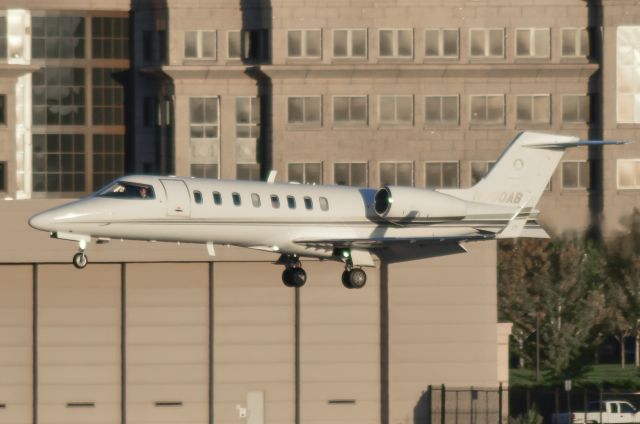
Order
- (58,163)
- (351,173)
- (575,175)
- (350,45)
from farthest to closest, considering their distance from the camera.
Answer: (58,163) → (575,175) → (351,173) → (350,45)

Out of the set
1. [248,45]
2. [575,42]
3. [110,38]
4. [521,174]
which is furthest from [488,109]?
[521,174]

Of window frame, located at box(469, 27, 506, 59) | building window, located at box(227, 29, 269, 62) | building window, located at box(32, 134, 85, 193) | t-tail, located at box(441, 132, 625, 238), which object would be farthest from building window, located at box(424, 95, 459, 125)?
t-tail, located at box(441, 132, 625, 238)

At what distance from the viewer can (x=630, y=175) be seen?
124562mm

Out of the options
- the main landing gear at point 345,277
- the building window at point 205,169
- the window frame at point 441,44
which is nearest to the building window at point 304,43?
the window frame at point 441,44

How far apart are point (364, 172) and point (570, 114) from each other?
13.2m

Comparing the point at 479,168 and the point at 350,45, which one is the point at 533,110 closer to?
the point at 479,168

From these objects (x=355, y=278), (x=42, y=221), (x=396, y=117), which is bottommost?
(x=355, y=278)

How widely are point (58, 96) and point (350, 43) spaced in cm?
2078

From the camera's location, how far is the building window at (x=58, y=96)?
427 ft

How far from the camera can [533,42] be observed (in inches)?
4855

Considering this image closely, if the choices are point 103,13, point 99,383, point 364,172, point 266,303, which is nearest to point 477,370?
point 266,303

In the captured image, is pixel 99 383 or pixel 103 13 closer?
pixel 99 383

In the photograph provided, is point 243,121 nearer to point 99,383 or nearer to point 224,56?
point 224,56

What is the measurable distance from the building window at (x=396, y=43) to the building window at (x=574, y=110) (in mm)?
10462
